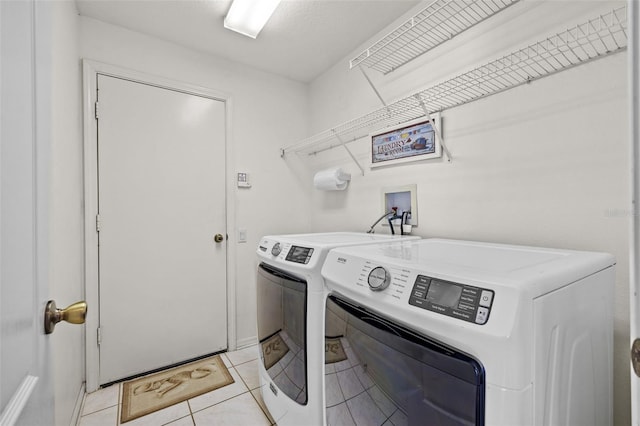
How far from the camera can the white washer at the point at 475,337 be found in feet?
2.00

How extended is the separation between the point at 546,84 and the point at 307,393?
1733 millimetres

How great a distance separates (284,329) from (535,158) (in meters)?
1.43

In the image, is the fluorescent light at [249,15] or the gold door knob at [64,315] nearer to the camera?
the gold door knob at [64,315]

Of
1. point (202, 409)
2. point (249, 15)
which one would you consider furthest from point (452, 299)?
point (249, 15)

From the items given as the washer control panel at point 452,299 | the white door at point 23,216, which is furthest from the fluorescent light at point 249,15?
the washer control panel at point 452,299

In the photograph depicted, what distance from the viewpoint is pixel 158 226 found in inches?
85.0

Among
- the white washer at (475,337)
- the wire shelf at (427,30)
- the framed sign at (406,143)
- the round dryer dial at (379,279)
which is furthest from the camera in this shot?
the framed sign at (406,143)

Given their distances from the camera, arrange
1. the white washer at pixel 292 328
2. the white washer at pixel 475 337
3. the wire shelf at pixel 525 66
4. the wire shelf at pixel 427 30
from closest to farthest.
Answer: the white washer at pixel 475 337
the wire shelf at pixel 525 66
the white washer at pixel 292 328
the wire shelf at pixel 427 30

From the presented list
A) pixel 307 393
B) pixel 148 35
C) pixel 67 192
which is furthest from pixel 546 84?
pixel 148 35

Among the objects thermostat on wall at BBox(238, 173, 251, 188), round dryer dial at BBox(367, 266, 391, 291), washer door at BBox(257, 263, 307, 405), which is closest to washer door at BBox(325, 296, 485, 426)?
round dryer dial at BBox(367, 266, 391, 291)

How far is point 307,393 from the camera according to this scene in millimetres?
1288

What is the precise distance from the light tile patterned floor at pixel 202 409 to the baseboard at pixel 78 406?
0.06 feet

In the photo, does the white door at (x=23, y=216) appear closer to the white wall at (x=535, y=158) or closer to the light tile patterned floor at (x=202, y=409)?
the light tile patterned floor at (x=202, y=409)

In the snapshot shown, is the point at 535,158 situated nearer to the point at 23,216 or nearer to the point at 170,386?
the point at 23,216
